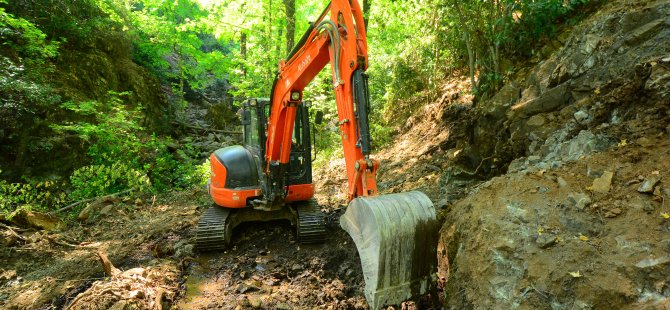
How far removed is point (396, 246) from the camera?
2527 millimetres

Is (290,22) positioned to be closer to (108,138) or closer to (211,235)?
(108,138)

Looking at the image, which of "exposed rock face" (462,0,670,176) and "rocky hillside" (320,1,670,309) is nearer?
"rocky hillside" (320,1,670,309)

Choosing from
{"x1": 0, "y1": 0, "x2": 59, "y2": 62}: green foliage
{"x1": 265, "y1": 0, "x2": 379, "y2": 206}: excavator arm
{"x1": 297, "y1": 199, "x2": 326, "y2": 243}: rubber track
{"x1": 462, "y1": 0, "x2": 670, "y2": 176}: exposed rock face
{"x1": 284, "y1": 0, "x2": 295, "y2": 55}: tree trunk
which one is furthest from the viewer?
{"x1": 284, "y1": 0, "x2": 295, "y2": 55}: tree trunk

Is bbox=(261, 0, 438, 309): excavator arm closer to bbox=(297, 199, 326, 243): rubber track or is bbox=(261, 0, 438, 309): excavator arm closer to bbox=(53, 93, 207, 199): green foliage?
bbox=(297, 199, 326, 243): rubber track

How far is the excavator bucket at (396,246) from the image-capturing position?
250 centimetres

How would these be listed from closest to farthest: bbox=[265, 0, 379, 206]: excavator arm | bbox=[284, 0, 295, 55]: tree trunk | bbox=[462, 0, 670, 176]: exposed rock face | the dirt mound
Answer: the dirt mound < bbox=[265, 0, 379, 206]: excavator arm < bbox=[462, 0, 670, 176]: exposed rock face < bbox=[284, 0, 295, 55]: tree trunk

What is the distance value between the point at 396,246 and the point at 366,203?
363 mm

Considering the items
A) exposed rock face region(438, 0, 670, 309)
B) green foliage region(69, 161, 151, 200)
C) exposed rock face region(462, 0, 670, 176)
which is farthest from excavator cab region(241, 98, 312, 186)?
green foliage region(69, 161, 151, 200)

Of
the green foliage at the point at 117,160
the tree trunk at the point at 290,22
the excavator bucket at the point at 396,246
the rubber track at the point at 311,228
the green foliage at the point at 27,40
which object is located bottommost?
the rubber track at the point at 311,228

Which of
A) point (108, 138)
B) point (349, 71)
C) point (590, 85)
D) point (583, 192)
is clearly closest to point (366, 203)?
point (349, 71)

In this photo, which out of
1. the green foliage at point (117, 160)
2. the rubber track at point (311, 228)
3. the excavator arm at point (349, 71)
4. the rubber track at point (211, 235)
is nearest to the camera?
the excavator arm at point (349, 71)

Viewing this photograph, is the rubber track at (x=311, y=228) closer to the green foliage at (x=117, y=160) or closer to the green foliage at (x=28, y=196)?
the green foliage at (x=28, y=196)

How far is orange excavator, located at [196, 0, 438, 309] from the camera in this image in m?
2.55

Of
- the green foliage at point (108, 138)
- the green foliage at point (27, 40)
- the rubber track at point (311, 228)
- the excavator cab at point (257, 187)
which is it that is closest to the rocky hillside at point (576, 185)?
the rubber track at point (311, 228)
